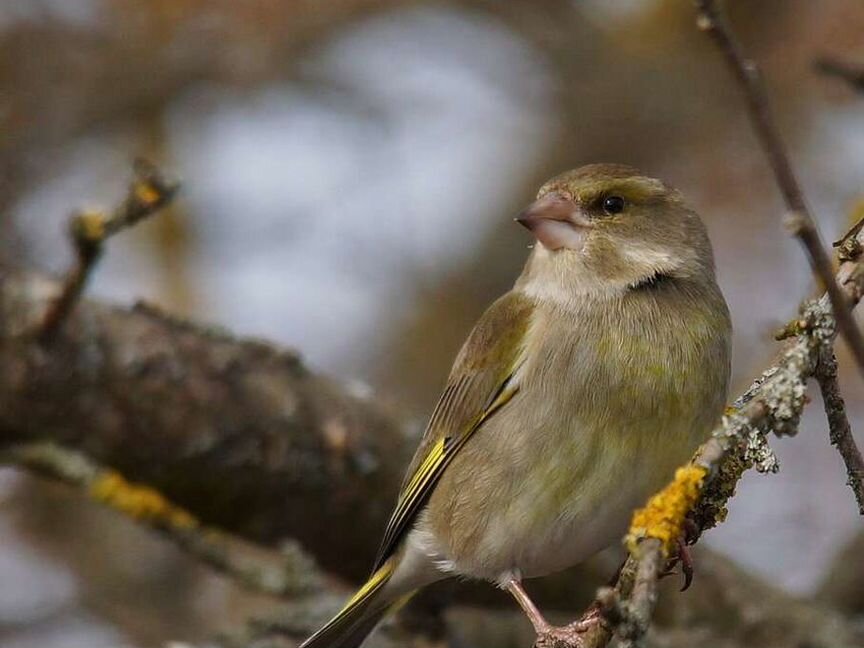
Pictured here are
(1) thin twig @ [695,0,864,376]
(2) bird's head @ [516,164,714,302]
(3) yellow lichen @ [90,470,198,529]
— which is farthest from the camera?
(3) yellow lichen @ [90,470,198,529]

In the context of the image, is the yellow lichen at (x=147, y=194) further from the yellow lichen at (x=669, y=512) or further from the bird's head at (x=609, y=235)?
the yellow lichen at (x=669, y=512)

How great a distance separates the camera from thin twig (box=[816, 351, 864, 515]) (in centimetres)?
245

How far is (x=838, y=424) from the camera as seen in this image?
8.21ft

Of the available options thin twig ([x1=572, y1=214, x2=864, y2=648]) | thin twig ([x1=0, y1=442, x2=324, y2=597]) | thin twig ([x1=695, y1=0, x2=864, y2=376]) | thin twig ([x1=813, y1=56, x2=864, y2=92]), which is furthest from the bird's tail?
thin twig ([x1=695, y1=0, x2=864, y2=376])

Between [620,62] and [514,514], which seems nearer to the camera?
[514,514]

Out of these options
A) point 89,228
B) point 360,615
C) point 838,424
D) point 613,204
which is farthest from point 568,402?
point 89,228

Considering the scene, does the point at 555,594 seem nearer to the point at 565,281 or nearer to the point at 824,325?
the point at 565,281

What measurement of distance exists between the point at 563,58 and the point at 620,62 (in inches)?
11.6

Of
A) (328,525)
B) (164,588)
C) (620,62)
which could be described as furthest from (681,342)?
(620,62)

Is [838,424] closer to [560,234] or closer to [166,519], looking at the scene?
[560,234]

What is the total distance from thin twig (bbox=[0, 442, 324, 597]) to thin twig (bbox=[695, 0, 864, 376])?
9.32 ft

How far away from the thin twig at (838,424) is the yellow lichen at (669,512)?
259 mm

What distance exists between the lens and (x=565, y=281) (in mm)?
4094

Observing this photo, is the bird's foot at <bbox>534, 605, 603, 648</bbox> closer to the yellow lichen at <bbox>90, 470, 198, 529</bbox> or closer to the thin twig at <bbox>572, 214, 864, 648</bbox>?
the thin twig at <bbox>572, 214, 864, 648</bbox>
